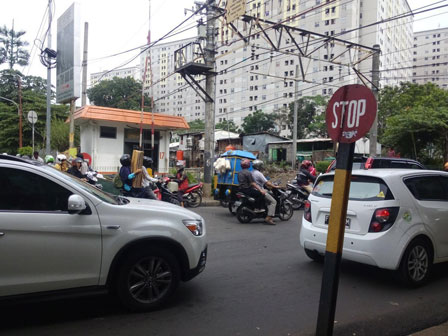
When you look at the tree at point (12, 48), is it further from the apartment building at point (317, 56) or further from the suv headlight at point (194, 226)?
the suv headlight at point (194, 226)

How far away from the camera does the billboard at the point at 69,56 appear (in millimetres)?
15922

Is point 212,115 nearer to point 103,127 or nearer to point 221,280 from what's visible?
point 103,127

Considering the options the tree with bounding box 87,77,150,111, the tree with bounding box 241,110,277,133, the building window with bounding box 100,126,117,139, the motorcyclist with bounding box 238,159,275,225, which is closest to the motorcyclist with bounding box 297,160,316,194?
the motorcyclist with bounding box 238,159,275,225

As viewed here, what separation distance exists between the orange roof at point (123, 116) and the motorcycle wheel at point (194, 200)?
27.2ft

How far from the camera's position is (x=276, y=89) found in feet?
285

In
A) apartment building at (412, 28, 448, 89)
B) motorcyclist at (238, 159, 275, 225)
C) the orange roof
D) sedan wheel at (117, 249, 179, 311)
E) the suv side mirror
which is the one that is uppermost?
apartment building at (412, 28, 448, 89)

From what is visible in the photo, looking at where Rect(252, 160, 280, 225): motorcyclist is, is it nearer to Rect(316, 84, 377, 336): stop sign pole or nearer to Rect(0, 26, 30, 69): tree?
Rect(316, 84, 377, 336): stop sign pole

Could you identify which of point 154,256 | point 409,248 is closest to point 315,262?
point 409,248

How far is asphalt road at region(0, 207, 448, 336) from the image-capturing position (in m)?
3.53

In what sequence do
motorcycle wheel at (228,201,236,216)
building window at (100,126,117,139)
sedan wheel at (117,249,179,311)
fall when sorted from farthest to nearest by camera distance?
building window at (100,126,117,139) < motorcycle wheel at (228,201,236,216) < sedan wheel at (117,249,179,311)

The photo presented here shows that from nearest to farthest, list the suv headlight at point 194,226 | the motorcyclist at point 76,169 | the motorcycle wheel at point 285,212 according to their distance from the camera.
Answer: the suv headlight at point 194,226
the motorcyclist at point 76,169
the motorcycle wheel at point 285,212

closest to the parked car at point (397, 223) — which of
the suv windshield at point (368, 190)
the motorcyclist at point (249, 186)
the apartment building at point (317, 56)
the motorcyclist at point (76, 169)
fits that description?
the suv windshield at point (368, 190)

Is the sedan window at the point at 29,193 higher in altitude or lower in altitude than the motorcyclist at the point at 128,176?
higher

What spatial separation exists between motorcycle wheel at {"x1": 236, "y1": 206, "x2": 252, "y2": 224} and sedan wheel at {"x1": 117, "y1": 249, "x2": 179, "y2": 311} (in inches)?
219
